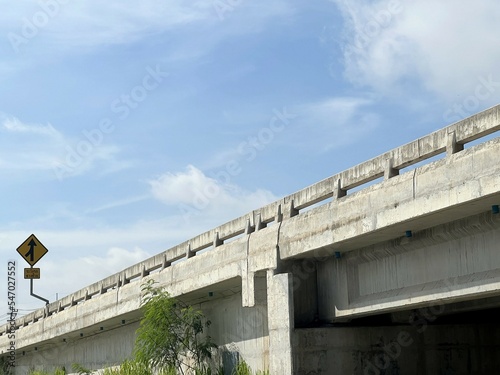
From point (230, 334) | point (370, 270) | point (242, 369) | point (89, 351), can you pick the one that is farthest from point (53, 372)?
point (370, 270)

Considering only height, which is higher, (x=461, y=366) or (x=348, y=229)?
(x=348, y=229)

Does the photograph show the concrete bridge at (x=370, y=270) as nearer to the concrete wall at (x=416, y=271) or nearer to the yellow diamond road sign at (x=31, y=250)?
the concrete wall at (x=416, y=271)

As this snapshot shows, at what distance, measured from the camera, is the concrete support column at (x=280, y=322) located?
18.8 m

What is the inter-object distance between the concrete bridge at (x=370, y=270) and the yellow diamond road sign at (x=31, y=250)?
48.3 feet

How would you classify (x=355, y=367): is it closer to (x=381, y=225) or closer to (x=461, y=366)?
(x=461, y=366)

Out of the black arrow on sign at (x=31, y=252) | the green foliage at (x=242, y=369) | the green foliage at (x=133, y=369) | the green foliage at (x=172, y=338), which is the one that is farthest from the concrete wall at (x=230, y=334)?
the black arrow on sign at (x=31, y=252)

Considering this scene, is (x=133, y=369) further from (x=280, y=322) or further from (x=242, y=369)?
(x=280, y=322)

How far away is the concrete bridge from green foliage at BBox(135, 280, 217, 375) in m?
0.48

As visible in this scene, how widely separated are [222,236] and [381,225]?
7246 millimetres

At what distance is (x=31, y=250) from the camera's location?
39625mm

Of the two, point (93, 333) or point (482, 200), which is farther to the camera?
point (93, 333)

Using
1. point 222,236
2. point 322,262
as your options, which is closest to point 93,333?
point 222,236

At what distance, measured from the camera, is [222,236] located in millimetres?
22641

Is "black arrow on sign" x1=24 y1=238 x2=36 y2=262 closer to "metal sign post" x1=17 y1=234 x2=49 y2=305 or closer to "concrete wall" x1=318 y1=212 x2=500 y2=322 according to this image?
"metal sign post" x1=17 y1=234 x2=49 y2=305
